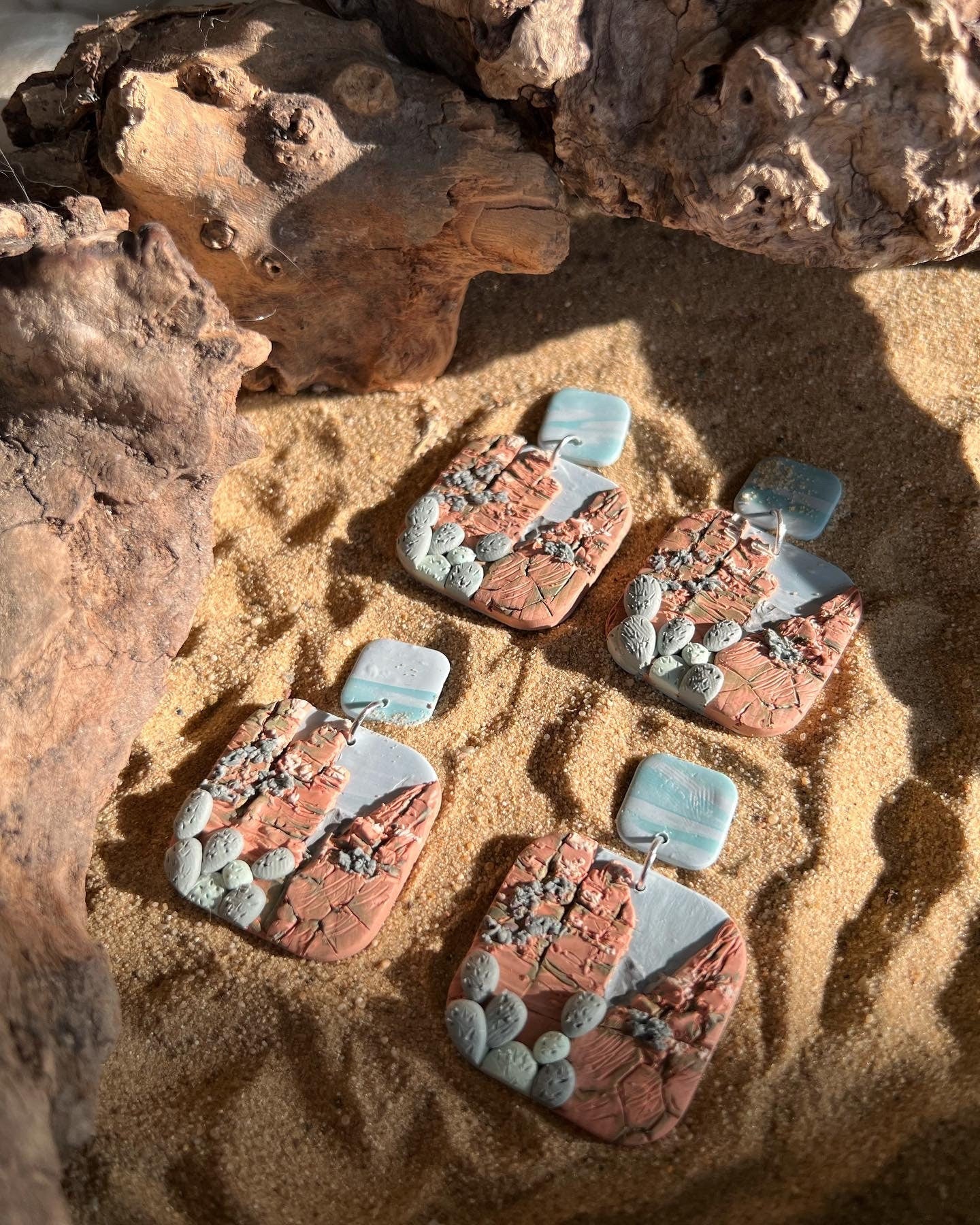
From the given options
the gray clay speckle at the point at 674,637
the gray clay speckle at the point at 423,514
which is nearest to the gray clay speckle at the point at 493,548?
the gray clay speckle at the point at 423,514

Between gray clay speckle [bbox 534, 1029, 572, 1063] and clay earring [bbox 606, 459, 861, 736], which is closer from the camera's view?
gray clay speckle [bbox 534, 1029, 572, 1063]

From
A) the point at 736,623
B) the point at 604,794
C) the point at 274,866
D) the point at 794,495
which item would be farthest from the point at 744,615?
the point at 274,866

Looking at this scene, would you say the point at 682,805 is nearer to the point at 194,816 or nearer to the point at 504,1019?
the point at 504,1019

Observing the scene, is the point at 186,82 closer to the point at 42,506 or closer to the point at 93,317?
the point at 93,317

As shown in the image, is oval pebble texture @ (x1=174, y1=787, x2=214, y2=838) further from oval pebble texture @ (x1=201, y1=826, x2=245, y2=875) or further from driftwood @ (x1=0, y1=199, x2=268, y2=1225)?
driftwood @ (x1=0, y1=199, x2=268, y2=1225)

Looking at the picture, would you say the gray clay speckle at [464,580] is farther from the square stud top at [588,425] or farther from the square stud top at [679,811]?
the square stud top at [679,811]

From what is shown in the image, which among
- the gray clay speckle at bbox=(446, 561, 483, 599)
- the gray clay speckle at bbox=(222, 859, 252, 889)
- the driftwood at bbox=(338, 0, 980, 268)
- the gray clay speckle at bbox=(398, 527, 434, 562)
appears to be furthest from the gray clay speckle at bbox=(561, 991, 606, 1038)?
the driftwood at bbox=(338, 0, 980, 268)

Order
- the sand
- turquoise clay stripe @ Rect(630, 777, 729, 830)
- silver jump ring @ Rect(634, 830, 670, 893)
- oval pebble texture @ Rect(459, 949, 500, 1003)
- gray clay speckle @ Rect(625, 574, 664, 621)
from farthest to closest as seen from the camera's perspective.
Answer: gray clay speckle @ Rect(625, 574, 664, 621)
turquoise clay stripe @ Rect(630, 777, 729, 830)
silver jump ring @ Rect(634, 830, 670, 893)
oval pebble texture @ Rect(459, 949, 500, 1003)
the sand
